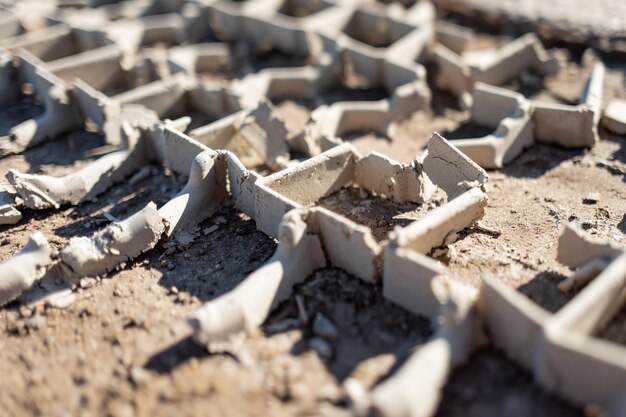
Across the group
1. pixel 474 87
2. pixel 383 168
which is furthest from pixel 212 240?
pixel 474 87

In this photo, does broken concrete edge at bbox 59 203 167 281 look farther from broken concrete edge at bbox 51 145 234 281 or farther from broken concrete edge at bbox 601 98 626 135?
broken concrete edge at bbox 601 98 626 135

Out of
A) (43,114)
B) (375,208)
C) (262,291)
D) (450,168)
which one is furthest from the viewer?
(43,114)

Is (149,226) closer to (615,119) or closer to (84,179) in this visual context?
(84,179)

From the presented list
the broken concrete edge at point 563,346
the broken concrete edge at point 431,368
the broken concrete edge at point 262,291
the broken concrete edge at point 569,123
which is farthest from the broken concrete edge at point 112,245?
the broken concrete edge at point 569,123

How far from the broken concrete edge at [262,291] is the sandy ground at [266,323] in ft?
0.60

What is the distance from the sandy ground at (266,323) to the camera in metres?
7.53

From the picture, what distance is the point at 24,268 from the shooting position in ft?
30.4

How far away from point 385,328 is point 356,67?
27.7 feet

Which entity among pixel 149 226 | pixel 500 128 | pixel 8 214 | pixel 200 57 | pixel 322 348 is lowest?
pixel 8 214

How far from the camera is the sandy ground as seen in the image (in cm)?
753

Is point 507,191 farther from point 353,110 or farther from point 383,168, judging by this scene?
point 353,110

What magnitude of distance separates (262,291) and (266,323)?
42cm

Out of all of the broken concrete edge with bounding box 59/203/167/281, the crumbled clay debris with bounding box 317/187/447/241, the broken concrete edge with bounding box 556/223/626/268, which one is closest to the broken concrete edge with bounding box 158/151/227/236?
the broken concrete edge with bounding box 59/203/167/281

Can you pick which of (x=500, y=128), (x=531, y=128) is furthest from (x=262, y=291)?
(x=531, y=128)
